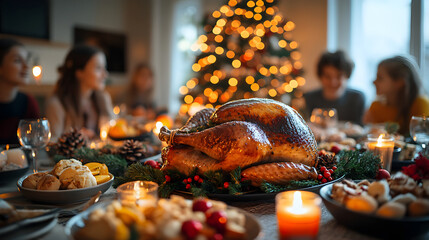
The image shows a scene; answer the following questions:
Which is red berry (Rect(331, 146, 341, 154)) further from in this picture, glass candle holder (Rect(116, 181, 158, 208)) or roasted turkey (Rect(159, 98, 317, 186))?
glass candle holder (Rect(116, 181, 158, 208))

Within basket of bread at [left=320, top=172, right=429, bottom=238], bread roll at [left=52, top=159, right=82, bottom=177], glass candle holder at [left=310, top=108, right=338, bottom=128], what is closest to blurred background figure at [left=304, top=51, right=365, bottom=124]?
glass candle holder at [left=310, top=108, right=338, bottom=128]

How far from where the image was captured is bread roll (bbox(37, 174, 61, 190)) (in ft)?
→ 3.07

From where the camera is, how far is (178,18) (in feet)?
23.5

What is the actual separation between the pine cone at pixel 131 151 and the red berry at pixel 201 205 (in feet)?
→ 2.31

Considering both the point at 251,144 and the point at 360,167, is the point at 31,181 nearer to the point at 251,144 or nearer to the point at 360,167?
the point at 251,144

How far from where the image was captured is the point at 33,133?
3.88 ft

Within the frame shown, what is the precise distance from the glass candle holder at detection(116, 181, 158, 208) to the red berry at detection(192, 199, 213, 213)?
9 centimetres

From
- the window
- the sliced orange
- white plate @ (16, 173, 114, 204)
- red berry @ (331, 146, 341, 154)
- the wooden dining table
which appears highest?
the window

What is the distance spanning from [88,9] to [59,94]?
4578mm

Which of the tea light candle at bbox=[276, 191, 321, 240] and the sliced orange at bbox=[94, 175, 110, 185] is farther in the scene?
the sliced orange at bbox=[94, 175, 110, 185]

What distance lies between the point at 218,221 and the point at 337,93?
309 cm

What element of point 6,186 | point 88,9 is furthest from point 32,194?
point 88,9

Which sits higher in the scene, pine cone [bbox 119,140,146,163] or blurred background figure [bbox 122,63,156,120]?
blurred background figure [bbox 122,63,156,120]

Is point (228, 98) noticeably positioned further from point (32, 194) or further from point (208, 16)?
point (32, 194)
